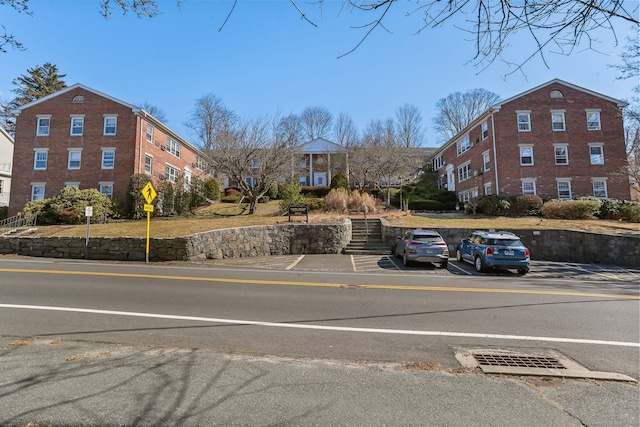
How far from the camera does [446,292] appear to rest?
891cm

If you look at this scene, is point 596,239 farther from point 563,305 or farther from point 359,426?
point 359,426

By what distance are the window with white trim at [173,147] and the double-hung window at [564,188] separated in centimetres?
3730

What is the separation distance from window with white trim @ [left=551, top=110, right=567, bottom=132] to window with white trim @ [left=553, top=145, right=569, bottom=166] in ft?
5.37

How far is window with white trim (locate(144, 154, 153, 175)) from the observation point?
100.0 feet

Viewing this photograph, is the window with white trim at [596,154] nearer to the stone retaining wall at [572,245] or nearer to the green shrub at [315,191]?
the stone retaining wall at [572,245]

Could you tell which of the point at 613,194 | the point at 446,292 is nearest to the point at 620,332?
the point at 446,292

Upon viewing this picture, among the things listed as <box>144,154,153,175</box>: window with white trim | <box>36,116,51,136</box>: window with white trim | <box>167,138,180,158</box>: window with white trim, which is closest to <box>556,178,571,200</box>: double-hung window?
<box>144,154,153,175</box>: window with white trim

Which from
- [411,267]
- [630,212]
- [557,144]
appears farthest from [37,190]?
[630,212]

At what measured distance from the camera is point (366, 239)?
816 inches

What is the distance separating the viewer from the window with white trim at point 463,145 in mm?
37156

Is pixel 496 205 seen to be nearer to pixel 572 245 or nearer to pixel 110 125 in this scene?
pixel 572 245

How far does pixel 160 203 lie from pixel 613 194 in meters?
38.6

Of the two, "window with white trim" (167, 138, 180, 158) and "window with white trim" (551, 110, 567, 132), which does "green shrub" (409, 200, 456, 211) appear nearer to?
"window with white trim" (551, 110, 567, 132)

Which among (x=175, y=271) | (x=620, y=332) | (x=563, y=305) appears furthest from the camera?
(x=175, y=271)
